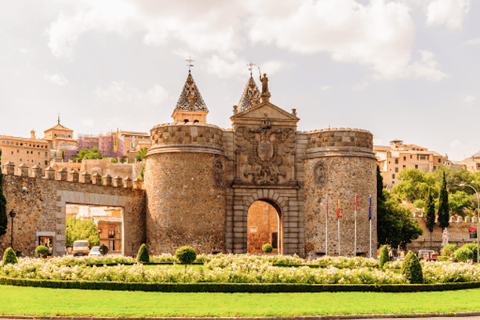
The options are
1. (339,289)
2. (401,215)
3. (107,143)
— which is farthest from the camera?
(107,143)

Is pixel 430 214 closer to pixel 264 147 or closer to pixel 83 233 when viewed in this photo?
pixel 264 147

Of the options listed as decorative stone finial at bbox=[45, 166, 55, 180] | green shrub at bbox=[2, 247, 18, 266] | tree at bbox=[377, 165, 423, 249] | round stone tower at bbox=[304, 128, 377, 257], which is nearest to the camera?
green shrub at bbox=[2, 247, 18, 266]

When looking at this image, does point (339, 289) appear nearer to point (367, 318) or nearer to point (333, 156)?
point (367, 318)

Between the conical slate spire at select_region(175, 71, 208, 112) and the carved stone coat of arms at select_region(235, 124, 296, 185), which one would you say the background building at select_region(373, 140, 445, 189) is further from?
the carved stone coat of arms at select_region(235, 124, 296, 185)

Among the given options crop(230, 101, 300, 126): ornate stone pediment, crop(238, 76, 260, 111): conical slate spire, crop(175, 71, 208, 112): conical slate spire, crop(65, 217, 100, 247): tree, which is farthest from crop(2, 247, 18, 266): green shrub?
crop(238, 76, 260, 111): conical slate spire

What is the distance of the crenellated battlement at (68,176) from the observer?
3519 cm

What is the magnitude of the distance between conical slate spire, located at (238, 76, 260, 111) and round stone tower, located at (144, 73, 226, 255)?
19.1 m

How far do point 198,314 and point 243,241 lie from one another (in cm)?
2600

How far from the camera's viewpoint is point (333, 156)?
43.0 metres

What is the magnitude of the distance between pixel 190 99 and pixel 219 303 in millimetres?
42711

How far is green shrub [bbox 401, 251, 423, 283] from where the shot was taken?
22766mm

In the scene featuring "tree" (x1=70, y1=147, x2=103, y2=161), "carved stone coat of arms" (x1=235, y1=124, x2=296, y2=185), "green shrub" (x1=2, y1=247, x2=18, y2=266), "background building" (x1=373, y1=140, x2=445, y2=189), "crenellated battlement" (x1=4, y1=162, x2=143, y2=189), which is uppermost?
"tree" (x1=70, y1=147, x2=103, y2=161)

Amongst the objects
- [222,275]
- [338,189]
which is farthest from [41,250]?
[338,189]

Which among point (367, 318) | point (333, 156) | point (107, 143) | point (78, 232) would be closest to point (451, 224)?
point (333, 156)
